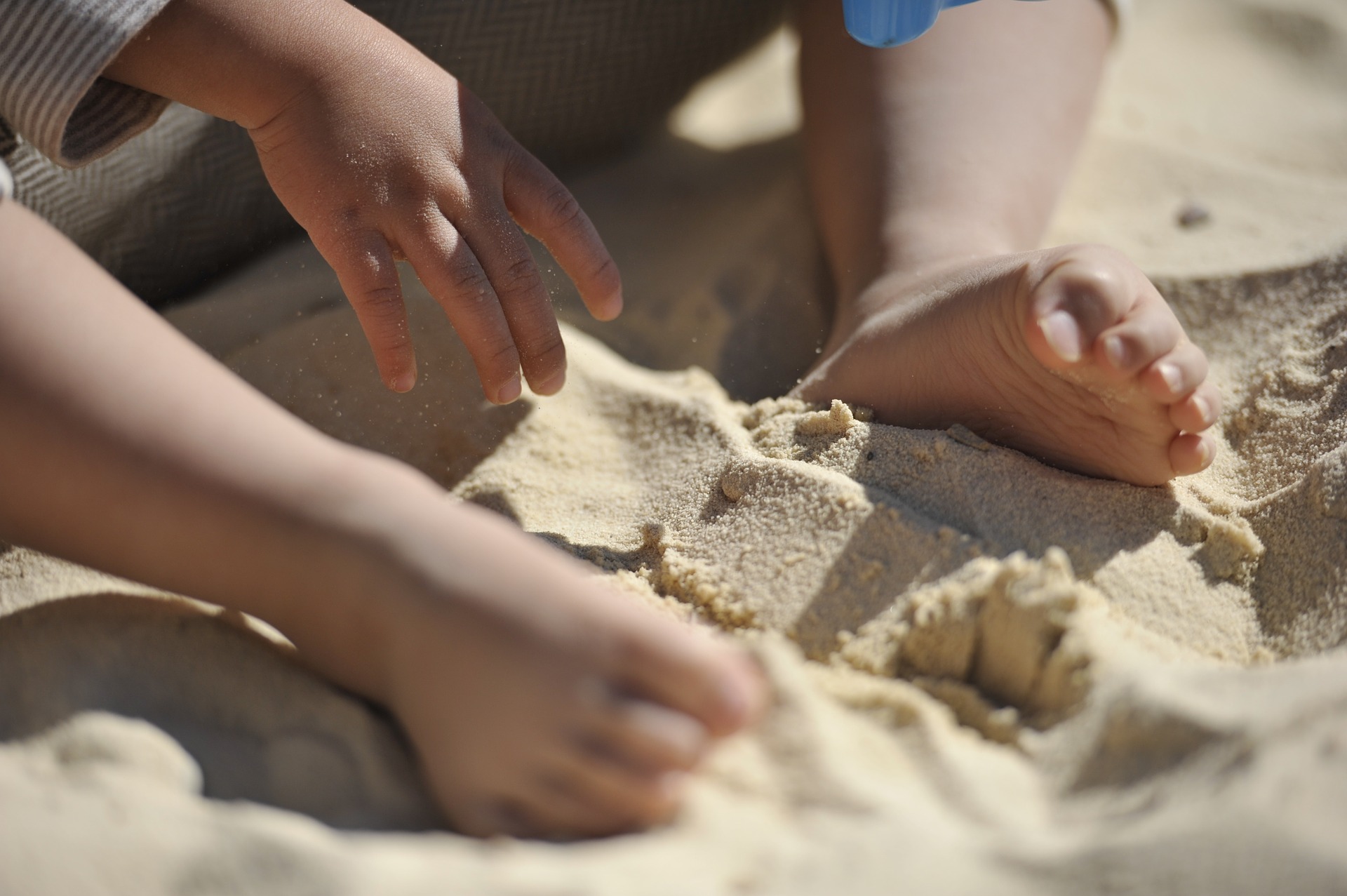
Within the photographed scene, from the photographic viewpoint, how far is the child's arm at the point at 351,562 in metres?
0.57

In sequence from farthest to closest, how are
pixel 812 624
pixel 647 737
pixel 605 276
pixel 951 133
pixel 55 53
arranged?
pixel 951 133
pixel 605 276
pixel 55 53
pixel 812 624
pixel 647 737

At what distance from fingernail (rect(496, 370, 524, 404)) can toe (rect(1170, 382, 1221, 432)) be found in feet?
1.92

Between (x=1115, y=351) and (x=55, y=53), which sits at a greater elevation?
(x=55, y=53)

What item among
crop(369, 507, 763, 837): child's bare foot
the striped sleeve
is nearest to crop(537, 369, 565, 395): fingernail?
crop(369, 507, 763, 837): child's bare foot

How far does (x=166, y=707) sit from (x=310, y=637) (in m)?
0.10

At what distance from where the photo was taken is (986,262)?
953 mm

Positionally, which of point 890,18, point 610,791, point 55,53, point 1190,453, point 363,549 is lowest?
point 1190,453

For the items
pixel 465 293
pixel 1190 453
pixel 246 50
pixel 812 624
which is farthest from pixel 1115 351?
pixel 246 50

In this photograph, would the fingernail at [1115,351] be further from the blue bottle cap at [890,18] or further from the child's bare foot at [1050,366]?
the blue bottle cap at [890,18]

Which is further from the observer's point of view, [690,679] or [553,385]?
[553,385]

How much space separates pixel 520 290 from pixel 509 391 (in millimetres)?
97

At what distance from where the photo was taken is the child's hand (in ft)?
Answer: 2.99

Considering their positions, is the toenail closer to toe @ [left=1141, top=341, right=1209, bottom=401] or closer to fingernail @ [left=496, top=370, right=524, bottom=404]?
toe @ [left=1141, top=341, right=1209, bottom=401]

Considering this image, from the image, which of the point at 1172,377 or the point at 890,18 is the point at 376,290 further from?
the point at 1172,377
